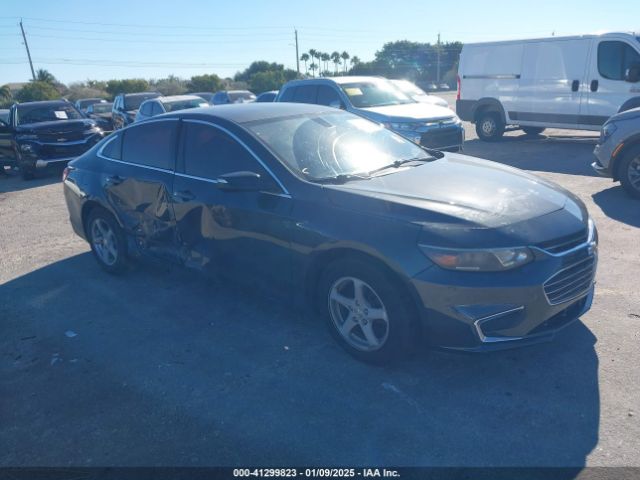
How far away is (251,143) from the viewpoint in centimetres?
414

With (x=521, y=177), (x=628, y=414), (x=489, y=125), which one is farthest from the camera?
(x=489, y=125)

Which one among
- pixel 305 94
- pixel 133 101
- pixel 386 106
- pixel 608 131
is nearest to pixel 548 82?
pixel 386 106

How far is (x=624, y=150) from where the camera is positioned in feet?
23.8

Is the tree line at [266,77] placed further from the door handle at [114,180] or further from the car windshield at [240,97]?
the door handle at [114,180]

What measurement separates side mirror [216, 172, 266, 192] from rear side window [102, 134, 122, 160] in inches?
80.9

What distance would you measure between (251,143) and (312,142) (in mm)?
489

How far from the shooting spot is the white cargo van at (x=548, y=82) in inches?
440

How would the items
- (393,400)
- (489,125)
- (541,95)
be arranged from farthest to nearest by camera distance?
(489,125) < (541,95) < (393,400)

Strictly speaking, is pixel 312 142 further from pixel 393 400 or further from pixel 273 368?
pixel 393 400

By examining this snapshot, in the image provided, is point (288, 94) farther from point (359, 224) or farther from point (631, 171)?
point (359, 224)

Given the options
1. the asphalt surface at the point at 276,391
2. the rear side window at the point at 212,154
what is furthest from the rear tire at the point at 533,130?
the rear side window at the point at 212,154

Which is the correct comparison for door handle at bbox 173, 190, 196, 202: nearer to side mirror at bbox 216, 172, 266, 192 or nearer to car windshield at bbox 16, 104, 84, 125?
side mirror at bbox 216, 172, 266, 192

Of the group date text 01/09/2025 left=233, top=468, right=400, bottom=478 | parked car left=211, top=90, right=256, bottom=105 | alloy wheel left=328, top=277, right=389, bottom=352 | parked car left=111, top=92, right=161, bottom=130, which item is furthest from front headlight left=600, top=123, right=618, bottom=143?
parked car left=211, top=90, right=256, bottom=105

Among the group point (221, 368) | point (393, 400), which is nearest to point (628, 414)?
point (393, 400)
